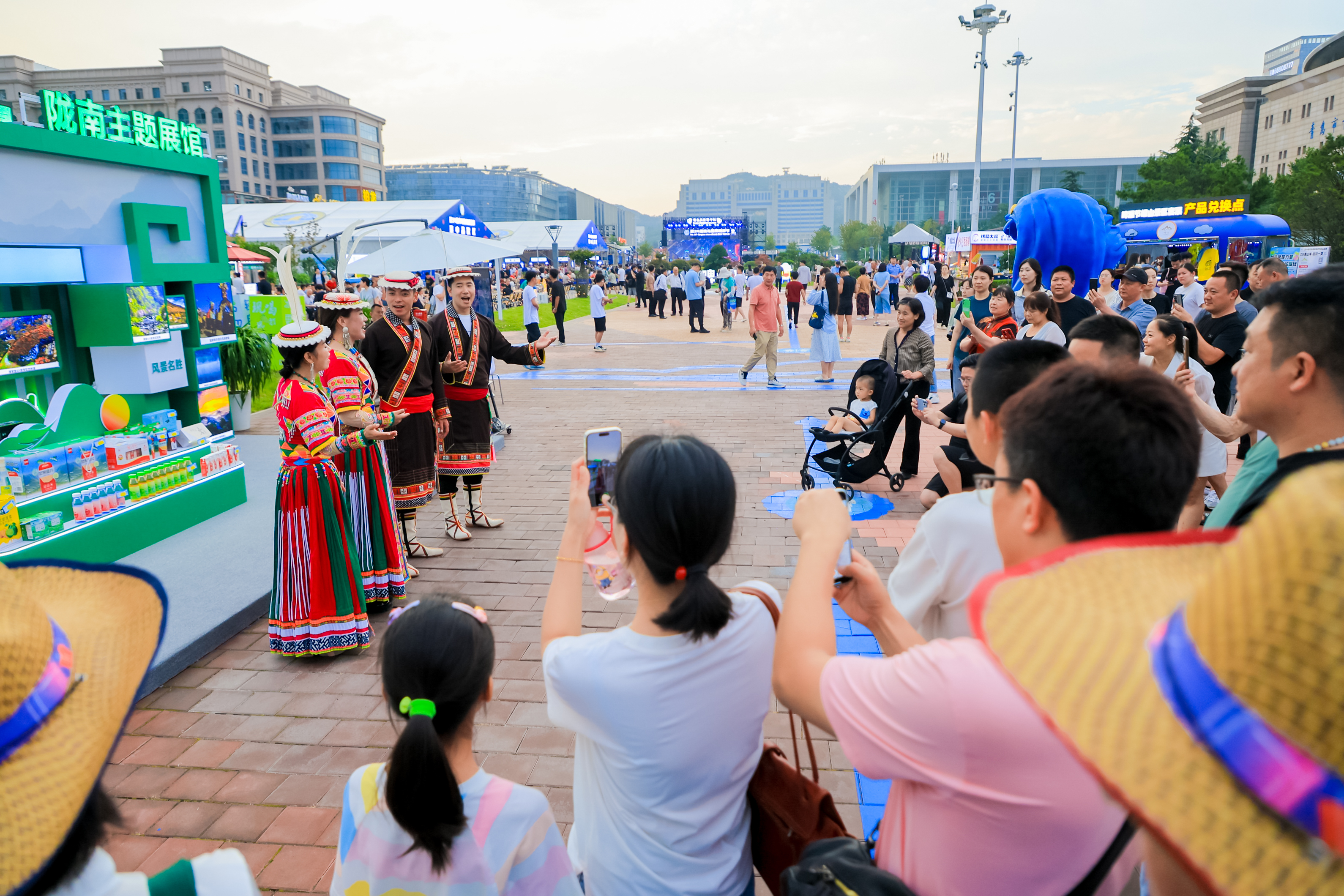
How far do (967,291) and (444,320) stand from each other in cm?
1696

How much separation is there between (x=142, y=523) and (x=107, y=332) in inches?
91.4

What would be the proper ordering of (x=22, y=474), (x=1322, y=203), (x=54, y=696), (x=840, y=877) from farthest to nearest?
(x=1322, y=203) < (x=22, y=474) < (x=840, y=877) < (x=54, y=696)

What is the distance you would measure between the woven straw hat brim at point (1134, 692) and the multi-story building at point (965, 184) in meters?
118

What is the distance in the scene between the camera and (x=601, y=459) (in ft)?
6.63

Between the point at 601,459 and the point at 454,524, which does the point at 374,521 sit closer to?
the point at 454,524

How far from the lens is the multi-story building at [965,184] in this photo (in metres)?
117

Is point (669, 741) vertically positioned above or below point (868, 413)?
above

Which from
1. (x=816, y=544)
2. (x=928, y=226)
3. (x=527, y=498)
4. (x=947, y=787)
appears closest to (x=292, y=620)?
(x=527, y=498)

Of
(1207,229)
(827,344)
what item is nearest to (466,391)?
(827,344)

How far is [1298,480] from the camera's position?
1.65 ft

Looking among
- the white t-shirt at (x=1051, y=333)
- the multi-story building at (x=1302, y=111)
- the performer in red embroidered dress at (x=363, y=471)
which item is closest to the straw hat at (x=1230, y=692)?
the performer in red embroidered dress at (x=363, y=471)

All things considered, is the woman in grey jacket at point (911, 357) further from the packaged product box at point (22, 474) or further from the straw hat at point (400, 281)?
the packaged product box at point (22, 474)

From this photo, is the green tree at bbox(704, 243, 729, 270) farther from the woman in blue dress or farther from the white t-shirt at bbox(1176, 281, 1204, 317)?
the white t-shirt at bbox(1176, 281, 1204, 317)

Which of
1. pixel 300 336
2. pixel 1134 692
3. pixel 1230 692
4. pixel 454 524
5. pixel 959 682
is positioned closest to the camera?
pixel 1230 692
